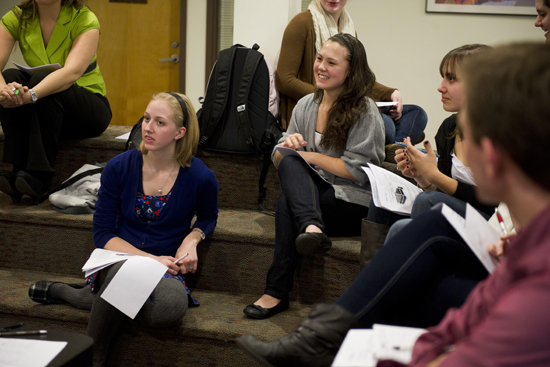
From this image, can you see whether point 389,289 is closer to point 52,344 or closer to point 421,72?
point 52,344

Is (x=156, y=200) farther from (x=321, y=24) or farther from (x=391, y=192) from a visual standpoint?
(x=321, y=24)

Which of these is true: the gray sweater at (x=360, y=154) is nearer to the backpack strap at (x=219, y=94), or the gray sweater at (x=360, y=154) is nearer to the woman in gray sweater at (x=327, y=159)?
the woman in gray sweater at (x=327, y=159)

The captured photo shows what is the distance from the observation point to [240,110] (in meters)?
2.38

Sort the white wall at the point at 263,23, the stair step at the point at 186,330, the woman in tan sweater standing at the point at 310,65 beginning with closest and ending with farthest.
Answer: the stair step at the point at 186,330 → the woman in tan sweater standing at the point at 310,65 → the white wall at the point at 263,23

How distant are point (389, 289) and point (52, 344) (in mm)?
775

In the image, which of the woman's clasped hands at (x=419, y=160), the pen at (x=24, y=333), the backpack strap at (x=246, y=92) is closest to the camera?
the pen at (x=24, y=333)

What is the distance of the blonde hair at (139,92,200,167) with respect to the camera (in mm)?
1872

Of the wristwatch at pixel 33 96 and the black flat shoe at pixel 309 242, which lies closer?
the black flat shoe at pixel 309 242

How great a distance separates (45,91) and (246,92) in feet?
2.97

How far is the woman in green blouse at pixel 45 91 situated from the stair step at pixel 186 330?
0.62m

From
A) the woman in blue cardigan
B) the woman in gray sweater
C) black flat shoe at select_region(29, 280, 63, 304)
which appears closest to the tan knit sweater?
the woman in gray sweater

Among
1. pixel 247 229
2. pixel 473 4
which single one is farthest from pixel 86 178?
pixel 473 4

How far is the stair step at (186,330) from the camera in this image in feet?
5.58

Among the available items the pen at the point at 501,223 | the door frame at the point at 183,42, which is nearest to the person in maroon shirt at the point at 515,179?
the pen at the point at 501,223
